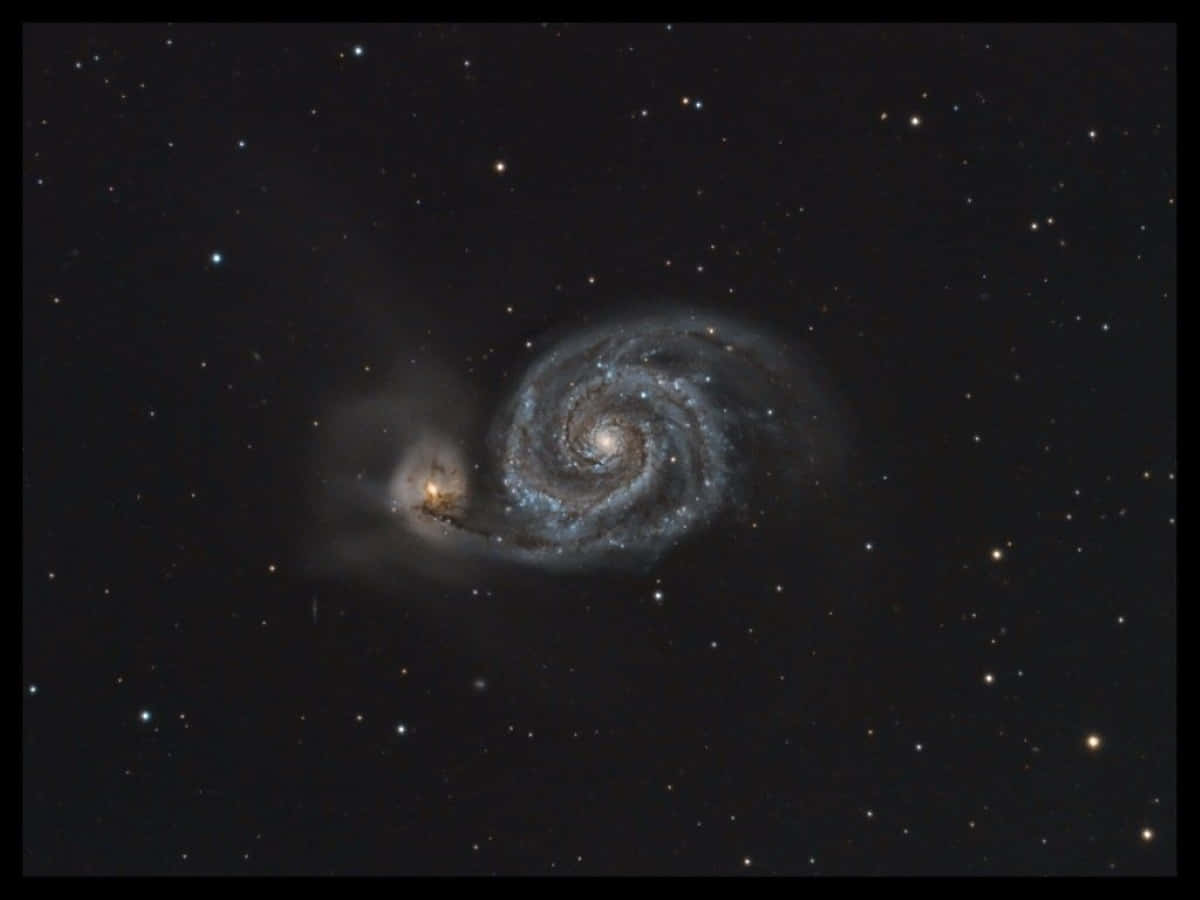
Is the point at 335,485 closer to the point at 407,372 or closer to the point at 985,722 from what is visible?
the point at 407,372

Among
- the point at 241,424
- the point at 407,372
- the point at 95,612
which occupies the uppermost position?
the point at 407,372

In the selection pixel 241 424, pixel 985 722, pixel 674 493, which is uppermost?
pixel 241 424

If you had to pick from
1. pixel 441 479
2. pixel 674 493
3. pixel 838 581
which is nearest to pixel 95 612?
pixel 441 479

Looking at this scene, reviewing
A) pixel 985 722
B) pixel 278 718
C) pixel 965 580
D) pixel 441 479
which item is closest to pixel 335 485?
pixel 441 479

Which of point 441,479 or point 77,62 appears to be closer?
point 77,62

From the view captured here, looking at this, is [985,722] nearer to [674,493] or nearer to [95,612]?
[674,493]

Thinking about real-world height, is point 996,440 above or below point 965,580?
above
